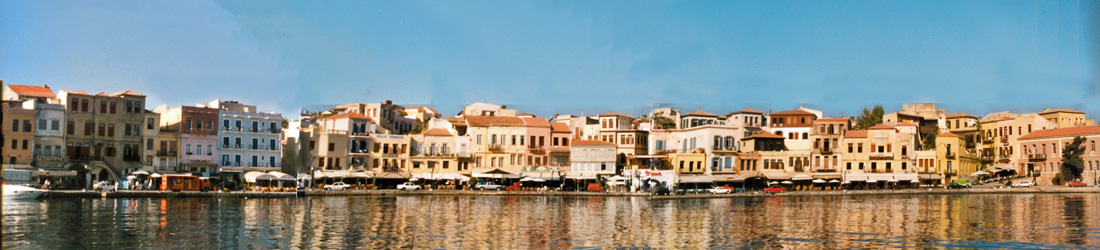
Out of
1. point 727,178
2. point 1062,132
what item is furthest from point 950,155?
point 727,178

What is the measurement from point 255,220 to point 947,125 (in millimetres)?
73620

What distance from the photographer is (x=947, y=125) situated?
298ft

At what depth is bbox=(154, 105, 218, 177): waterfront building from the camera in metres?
69.4

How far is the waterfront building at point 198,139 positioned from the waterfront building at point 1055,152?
67.8 m

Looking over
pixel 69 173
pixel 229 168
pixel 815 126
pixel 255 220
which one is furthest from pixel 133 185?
→ pixel 815 126

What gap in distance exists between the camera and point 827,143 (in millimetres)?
80312

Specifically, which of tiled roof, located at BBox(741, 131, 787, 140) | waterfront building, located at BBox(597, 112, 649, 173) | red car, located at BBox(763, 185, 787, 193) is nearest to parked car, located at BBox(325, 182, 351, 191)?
waterfront building, located at BBox(597, 112, 649, 173)

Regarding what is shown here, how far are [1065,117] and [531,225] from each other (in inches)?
2698

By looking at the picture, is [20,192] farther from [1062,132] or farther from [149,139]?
[1062,132]

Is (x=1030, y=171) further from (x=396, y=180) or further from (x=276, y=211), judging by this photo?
(x=276, y=211)

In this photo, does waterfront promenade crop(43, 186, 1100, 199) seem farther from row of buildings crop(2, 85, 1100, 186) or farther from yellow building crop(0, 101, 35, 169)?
yellow building crop(0, 101, 35, 169)

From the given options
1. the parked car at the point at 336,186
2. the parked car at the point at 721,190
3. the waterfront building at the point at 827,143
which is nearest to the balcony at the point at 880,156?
the waterfront building at the point at 827,143

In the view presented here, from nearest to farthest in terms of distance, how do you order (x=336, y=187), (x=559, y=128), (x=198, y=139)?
1. (x=198, y=139)
2. (x=336, y=187)
3. (x=559, y=128)

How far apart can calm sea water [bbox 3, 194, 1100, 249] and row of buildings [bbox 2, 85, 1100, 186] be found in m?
14.4
